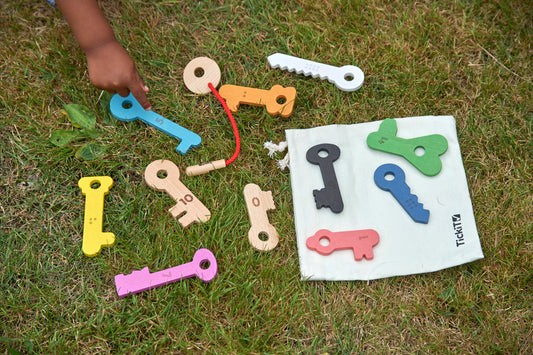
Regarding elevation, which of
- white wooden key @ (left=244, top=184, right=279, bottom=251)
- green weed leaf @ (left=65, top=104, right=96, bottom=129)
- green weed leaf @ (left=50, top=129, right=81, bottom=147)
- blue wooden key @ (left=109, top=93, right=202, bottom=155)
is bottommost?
white wooden key @ (left=244, top=184, right=279, bottom=251)

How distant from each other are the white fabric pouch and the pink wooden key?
19mm

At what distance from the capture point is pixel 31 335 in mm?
1450

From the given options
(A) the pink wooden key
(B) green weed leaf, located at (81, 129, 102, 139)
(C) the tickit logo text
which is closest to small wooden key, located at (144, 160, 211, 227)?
(B) green weed leaf, located at (81, 129, 102, 139)

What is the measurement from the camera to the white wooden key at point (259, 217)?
1.59m

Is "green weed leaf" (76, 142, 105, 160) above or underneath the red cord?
underneath

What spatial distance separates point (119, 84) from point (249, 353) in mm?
946

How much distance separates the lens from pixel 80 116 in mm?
1795

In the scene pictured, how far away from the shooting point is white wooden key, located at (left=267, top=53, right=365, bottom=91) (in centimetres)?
188

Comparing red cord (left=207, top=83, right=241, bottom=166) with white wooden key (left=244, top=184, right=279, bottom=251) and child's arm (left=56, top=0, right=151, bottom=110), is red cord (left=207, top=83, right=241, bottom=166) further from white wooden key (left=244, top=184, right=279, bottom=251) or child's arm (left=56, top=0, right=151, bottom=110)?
child's arm (left=56, top=0, right=151, bottom=110)

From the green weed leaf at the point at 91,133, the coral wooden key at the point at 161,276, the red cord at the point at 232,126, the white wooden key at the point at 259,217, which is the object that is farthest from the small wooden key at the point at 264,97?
the coral wooden key at the point at 161,276

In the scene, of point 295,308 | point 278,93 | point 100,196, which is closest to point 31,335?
point 100,196

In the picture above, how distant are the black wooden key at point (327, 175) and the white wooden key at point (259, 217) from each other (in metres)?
0.17

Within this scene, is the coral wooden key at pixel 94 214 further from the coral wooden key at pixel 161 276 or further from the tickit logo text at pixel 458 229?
the tickit logo text at pixel 458 229

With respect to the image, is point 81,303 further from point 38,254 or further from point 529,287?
point 529,287
